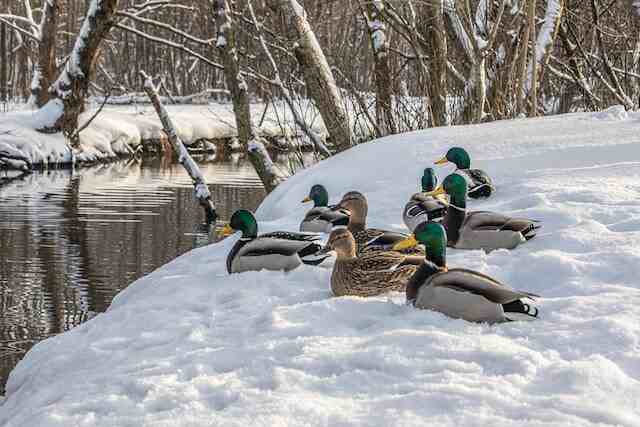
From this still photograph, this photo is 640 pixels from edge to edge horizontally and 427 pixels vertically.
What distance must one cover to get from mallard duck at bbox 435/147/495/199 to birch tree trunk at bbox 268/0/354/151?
3307mm

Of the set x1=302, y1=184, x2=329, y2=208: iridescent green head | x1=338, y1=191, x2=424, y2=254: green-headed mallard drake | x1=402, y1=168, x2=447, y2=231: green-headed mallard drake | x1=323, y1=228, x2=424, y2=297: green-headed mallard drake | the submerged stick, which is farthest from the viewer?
the submerged stick

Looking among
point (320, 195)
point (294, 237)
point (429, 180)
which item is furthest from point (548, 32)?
point (294, 237)

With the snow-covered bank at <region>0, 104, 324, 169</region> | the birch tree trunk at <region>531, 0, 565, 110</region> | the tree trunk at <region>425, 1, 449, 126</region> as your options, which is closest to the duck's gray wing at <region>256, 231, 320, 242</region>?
the tree trunk at <region>425, 1, 449, 126</region>

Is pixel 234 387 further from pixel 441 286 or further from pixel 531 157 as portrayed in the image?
pixel 531 157

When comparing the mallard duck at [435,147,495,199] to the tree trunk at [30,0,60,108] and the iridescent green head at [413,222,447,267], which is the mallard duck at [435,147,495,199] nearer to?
the iridescent green head at [413,222,447,267]

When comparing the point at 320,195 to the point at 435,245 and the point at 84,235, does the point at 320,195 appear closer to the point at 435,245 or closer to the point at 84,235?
the point at 435,245

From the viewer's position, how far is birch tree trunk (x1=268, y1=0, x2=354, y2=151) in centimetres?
1169

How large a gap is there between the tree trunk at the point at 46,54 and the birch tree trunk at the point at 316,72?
52.4 ft

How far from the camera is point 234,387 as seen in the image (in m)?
4.45

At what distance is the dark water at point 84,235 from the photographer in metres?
8.74

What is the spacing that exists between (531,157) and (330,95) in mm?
3221

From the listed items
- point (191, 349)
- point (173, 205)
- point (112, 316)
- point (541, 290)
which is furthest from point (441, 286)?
point (173, 205)

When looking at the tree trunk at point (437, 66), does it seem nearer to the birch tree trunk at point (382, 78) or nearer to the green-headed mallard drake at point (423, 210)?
the birch tree trunk at point (382, 78)

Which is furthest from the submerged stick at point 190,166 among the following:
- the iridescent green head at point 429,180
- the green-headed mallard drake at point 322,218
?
the iridescent green head at point 429,180
